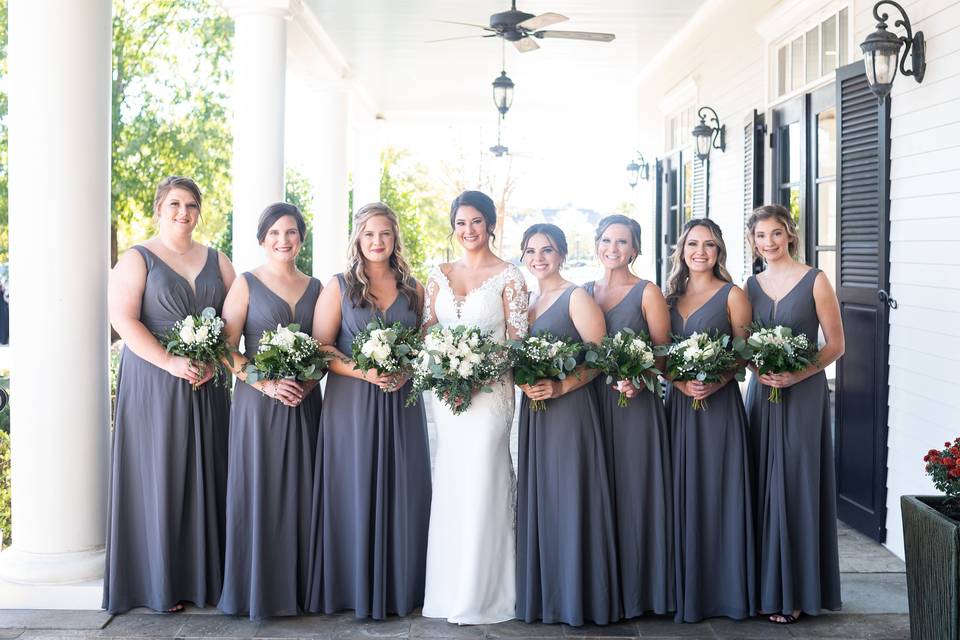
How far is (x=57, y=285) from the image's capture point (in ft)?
15.5

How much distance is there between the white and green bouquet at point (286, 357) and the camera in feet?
14.1

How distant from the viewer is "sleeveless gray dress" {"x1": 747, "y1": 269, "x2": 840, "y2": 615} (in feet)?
15.0

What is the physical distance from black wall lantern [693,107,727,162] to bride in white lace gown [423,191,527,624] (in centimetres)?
568

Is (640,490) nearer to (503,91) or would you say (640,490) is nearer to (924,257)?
(924,257)

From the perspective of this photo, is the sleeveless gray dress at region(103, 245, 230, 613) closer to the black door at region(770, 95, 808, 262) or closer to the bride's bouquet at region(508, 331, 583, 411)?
the bride's bouquet at region(508, 331, 583, 411)

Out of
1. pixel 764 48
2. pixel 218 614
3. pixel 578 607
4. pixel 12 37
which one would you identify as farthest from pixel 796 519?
pixel 764 48

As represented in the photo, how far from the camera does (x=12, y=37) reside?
471 cm

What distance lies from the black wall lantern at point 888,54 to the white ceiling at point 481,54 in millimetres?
4609

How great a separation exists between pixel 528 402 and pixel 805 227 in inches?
136

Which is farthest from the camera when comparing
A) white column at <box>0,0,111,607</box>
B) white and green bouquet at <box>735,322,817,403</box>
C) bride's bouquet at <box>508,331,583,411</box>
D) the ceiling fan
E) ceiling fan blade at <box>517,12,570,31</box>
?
the ceiling fan

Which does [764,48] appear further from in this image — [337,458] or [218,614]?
[218,614]

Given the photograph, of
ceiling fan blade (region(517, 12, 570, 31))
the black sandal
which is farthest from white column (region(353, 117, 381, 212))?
the black sandal

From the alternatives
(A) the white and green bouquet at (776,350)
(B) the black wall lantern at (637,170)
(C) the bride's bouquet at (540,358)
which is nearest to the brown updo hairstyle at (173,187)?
(C) the bride's bouquet at (540,358)

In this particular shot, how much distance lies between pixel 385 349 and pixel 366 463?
0.60 metres
